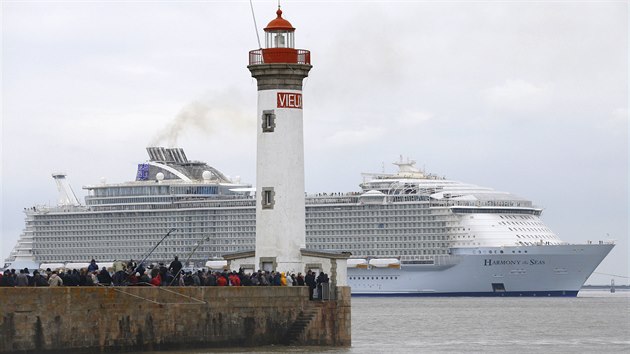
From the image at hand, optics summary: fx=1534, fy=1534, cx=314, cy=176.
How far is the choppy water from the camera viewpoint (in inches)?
1567

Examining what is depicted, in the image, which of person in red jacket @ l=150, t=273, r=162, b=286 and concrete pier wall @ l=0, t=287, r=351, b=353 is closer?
concrete pier wall @ l=0, t=287, r=351, b=353

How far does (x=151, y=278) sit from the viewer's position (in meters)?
33.0

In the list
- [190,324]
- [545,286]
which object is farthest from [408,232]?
[190,324]

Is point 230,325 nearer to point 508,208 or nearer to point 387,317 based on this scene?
point 387,317

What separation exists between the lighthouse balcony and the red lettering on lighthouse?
799 mm

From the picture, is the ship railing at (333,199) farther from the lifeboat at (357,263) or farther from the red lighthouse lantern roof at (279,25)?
the red lighthouse lantern roof at (279,25)

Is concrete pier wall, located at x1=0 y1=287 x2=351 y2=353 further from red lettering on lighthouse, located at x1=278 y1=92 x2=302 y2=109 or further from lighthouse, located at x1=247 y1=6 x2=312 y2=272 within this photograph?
red lettering on lighthouse, located at x1=278 y1=92 x2=302 y2=109

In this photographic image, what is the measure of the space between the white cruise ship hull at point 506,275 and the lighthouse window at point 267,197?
6236 centimetres

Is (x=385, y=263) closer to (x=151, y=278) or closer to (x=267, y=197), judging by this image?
(x=267, y=197)

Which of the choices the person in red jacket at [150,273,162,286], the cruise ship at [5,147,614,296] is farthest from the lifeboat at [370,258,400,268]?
the person in red jacket at [150,273,162,286]

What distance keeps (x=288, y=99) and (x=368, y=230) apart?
68870mm

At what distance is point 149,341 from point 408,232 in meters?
75.0

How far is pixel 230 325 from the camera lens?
111ft

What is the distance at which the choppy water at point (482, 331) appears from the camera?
A: 1567 inches
